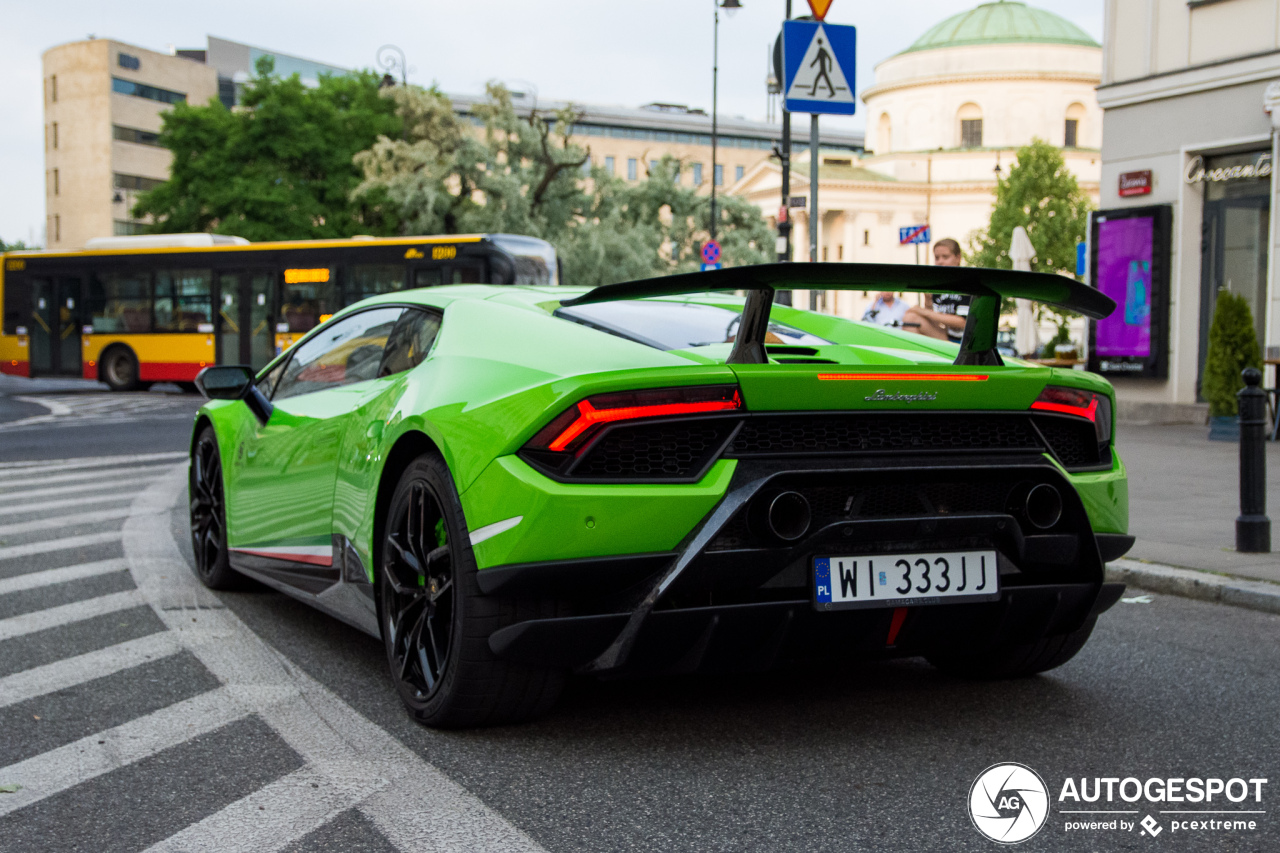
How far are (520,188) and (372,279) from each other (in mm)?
14070

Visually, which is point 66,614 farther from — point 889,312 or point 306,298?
point 306,298

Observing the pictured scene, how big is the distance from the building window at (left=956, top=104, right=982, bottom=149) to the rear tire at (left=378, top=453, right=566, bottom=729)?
316 ft

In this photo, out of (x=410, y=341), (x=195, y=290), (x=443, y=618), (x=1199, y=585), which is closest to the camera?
(x=443, y=618)

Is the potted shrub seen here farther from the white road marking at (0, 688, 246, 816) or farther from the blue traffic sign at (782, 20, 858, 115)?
the white road marking at (0, 688, 246, 816)

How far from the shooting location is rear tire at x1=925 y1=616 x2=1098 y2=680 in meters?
4.25

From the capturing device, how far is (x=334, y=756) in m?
3.55

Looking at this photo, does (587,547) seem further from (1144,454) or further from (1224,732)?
(1144,454)

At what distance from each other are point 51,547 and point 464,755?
4.78 m

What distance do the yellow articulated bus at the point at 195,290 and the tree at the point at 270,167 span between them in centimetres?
1777

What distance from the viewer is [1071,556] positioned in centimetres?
370

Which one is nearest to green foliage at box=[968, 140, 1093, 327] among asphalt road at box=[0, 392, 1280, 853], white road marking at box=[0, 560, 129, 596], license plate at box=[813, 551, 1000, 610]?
white road marking at box=[0, 560, 129, 596]

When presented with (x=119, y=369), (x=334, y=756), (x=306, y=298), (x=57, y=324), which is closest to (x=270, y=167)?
(x=57, y=324)

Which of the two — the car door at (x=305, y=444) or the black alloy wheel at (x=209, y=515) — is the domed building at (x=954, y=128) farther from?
the car door at (x=305, y=444)

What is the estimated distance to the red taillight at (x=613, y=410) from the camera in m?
3.34
